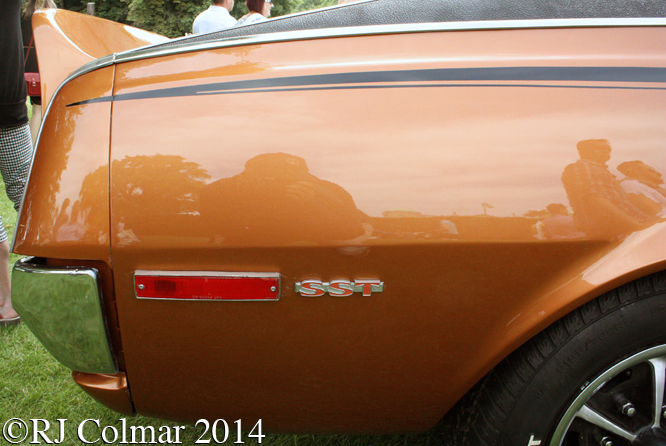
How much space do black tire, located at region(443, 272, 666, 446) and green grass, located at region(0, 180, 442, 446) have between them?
0.64 m

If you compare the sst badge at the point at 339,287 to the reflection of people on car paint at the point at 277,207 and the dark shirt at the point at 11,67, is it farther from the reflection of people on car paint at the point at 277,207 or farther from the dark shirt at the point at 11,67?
the dark shirt at the point at 11,67

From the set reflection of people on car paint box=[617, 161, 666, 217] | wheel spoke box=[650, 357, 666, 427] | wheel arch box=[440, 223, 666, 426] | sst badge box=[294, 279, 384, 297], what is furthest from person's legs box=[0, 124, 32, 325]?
wheel spoke box=[650, 357, 666, 427]

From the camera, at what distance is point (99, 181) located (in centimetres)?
106

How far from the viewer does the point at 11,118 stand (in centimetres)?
232

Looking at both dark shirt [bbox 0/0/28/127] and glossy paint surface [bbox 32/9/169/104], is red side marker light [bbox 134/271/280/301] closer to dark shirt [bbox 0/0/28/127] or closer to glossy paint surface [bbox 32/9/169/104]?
glossy paint surface [bbox 32/9/169/104]

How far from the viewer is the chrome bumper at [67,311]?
1.09m

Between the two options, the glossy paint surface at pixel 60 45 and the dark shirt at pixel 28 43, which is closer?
the glossy paint surface at pixel 60 45

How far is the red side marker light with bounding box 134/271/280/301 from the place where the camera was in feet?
3.49

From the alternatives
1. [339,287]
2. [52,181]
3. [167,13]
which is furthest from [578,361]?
[167,13]

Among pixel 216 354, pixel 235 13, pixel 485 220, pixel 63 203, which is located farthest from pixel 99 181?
pixel 235 13

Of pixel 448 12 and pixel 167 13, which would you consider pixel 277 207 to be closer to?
pixel 448 12

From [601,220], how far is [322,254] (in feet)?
2.20

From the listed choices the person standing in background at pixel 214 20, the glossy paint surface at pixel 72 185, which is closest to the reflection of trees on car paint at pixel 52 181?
the glossy paint surface at pixel 72 185

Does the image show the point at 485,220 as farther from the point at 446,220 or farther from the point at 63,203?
the point at 63,203
